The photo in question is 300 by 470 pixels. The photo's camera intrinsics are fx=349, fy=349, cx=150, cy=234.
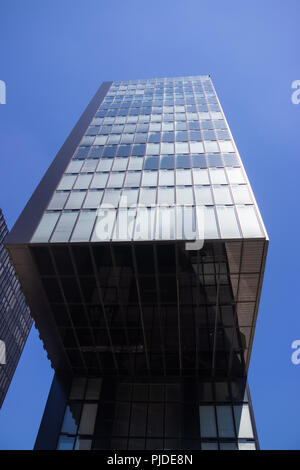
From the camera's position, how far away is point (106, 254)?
20.0 m

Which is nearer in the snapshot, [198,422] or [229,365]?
[198,422]

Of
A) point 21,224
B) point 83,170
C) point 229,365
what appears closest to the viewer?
point 21,224

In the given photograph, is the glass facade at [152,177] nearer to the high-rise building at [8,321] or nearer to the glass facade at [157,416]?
the glass facade at [157,416]

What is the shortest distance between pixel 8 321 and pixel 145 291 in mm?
66000

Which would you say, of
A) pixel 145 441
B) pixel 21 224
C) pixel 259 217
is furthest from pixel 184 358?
pixel 21 224

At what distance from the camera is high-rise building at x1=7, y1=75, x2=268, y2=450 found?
20203 mm

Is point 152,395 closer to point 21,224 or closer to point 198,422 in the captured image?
point 198,422

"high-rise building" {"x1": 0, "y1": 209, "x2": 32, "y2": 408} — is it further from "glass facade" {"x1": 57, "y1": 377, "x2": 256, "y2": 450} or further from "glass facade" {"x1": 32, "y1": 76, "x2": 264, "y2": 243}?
"glass facade" {"x1": 57, "y1": 377, "x2": 256, "y2": 450}

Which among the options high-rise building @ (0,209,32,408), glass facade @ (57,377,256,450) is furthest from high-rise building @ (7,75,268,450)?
high-rise building @ (0,209,32,408)

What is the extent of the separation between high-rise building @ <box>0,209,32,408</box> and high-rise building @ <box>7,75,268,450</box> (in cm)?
5429

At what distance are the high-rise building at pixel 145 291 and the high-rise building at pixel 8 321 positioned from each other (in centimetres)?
5429

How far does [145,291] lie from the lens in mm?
A: 21812
